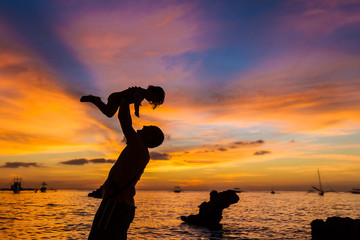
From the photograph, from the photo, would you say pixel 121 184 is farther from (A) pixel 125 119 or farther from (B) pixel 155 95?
(B) pixel 155 95

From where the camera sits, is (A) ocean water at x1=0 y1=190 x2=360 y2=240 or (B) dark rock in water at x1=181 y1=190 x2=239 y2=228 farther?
(B) dark rock in water at x1=181 y1=190 x2=239 y2=228

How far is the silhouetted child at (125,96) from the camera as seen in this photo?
8.71 ft

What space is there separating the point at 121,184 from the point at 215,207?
3973 centimetres

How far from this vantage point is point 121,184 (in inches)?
105

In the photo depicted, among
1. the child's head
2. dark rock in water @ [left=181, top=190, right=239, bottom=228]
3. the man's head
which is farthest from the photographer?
dark rock in water @ [left=181, top=190, right=239, bottom=228]

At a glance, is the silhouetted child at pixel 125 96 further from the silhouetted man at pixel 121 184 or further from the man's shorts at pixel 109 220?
the man's shorts at pixel 109 220

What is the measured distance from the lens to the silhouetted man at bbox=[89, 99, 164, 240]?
2639mm

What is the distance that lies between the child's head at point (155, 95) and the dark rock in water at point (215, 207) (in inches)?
1515

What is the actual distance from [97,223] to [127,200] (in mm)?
361

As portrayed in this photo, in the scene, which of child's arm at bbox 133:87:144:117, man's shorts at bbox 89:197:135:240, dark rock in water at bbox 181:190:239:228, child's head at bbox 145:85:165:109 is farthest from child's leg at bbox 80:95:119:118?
dark rock in water at bbox 181:190:239:228

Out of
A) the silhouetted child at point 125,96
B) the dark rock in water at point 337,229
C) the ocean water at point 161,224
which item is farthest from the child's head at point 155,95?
the ocean water at point 161,224

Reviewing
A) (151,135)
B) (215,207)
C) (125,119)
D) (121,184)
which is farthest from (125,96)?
(215,207)

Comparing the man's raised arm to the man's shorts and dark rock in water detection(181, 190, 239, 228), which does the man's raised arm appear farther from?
dark rock in water detection(181, 190, 239, 228)

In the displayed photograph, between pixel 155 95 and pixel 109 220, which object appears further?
pixel 155 95
